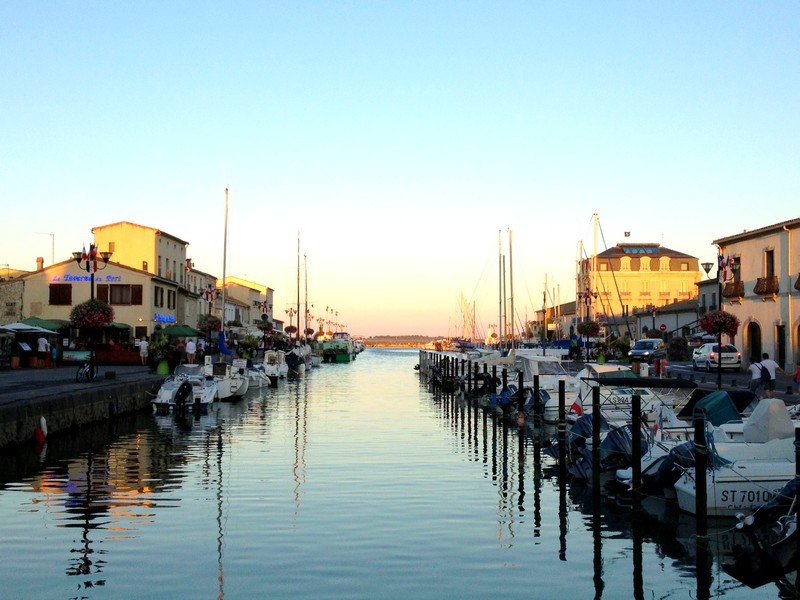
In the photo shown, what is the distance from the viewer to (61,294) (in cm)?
7512

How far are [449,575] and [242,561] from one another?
3066mm

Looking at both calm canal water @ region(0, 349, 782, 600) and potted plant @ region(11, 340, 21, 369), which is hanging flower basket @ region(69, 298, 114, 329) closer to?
potted plant @ region(11, 340, 21, 369)

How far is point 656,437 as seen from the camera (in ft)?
72.4

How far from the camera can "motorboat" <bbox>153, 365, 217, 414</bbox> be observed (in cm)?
4091

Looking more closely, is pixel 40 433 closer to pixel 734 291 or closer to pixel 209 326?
pixel 734 291

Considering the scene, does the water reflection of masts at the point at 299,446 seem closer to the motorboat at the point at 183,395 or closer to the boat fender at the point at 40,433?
the motorboat at the point at 183,395

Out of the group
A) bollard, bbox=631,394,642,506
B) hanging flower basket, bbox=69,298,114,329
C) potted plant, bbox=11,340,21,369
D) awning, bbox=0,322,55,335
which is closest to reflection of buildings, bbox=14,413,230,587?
bollard, bbox=631,394,642,506

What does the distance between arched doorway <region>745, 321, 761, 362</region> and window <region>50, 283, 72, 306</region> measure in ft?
161

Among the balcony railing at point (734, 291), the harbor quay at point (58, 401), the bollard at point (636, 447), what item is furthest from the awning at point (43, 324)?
the bollard at point (636, 447)

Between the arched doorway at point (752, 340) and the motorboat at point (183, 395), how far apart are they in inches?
1279

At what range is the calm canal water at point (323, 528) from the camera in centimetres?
1330

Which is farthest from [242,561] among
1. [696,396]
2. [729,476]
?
[696,396]

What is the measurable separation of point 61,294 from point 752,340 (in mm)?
49871

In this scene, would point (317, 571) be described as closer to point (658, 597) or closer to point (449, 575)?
point (449, 575)
